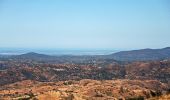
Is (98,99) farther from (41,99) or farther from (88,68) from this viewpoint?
(88,68)

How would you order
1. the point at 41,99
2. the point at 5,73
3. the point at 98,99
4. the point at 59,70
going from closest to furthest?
1. the point at 41,99
2. the point at 98,99
3. the point at 5,73
4. the point at 59,70

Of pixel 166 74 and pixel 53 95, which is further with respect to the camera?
pixel 166 74

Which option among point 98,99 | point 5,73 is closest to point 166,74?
point 5,73

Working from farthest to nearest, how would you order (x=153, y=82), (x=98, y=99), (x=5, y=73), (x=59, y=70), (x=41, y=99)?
(x=59, y=70) < (x=5, y=73) < (x=153, y=82) < (x=98, y=99) < (x=41, y=99)

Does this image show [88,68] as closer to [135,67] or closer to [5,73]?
[135,67]

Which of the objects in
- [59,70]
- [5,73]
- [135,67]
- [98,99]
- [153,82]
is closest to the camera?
[98,99]

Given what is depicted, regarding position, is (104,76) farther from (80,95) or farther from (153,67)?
(80,95)

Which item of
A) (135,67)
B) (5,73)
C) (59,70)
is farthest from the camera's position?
(135,67)

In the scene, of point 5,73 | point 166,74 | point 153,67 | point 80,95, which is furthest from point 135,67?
point 80,95

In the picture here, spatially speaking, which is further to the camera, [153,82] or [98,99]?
[153,82]
